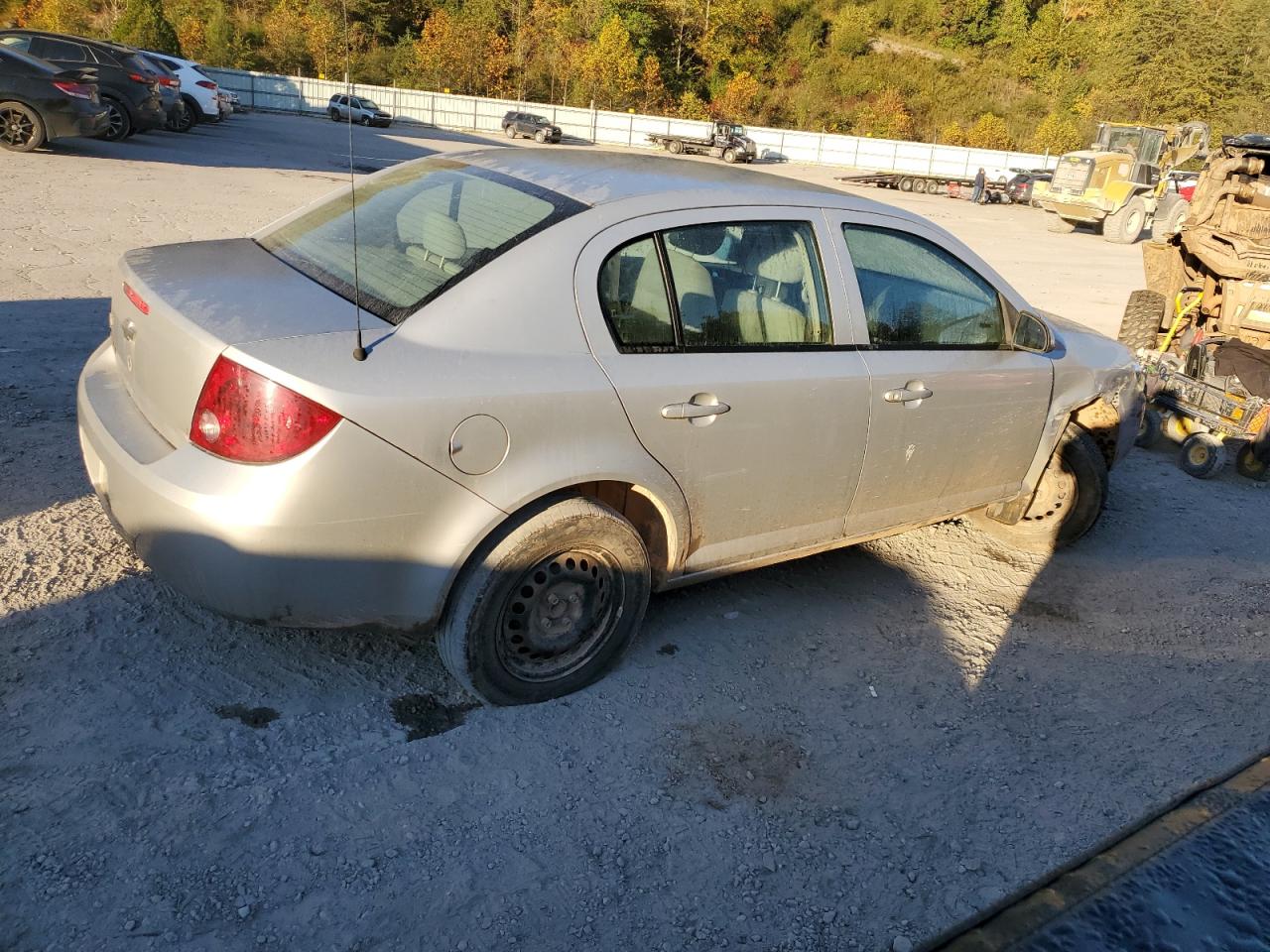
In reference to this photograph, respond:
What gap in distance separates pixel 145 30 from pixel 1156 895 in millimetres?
50004

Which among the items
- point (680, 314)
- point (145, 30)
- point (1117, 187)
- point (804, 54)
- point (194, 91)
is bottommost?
point (194, 91)

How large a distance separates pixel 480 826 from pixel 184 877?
0.77m

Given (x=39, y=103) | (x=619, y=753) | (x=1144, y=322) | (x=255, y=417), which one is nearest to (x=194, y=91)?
(x=39, y=103)

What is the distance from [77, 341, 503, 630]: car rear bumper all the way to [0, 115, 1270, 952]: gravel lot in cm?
47

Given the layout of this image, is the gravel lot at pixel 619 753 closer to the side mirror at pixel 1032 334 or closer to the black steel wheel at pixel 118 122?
the side mirror at pixel 1032 334

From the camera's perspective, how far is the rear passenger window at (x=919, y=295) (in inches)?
151

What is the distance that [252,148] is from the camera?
22266mm

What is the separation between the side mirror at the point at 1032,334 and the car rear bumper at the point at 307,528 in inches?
106

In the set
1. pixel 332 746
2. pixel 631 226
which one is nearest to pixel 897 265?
pixel 631 226

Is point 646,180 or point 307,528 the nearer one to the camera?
point 307,528

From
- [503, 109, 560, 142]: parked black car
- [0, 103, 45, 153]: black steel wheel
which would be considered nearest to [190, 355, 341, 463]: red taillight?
[0, 103, 45, 153]: black steel wheel

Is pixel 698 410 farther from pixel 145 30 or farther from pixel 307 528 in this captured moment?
pixel 145 30

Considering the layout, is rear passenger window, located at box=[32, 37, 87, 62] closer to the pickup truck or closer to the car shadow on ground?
the car shadow on ground

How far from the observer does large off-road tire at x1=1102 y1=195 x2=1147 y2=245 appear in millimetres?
24328
